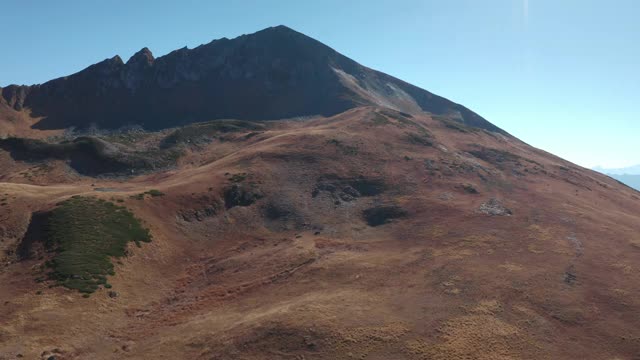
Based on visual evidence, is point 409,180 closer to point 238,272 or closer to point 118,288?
point 238,272

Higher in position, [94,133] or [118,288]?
[94,133]

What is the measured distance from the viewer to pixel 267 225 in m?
76.4

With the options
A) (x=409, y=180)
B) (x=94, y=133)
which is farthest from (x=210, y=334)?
(x=94, y=133)

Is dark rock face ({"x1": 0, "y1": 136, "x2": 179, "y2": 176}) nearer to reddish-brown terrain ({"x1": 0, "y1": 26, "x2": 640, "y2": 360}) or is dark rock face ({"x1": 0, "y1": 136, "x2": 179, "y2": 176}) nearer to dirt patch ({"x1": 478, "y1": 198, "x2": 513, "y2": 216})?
reddish-brown terrain ({"x1": 0, "y1": 26, "x2": 640, "y2": 360})

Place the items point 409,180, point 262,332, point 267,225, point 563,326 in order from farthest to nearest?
point 409,180, point 267,225, point 563,326, point 262,332

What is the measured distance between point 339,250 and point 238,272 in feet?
50.1

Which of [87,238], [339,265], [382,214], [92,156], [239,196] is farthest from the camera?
[92,156]

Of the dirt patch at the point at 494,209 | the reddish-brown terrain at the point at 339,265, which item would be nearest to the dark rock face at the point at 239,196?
the reddish-brown terrain at the point at 339,265

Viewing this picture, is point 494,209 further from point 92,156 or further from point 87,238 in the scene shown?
point 92,156

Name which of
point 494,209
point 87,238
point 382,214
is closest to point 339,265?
point 382,214

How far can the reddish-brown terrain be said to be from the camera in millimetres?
40750

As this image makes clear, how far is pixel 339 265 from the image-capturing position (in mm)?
58469

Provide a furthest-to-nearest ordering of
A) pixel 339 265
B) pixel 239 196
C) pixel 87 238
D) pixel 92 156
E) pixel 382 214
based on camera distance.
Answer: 1. pixel 92 156
2. pixel 239 196
3. pixel 382 214
4. pixel 87 238
5. pixel 339 265

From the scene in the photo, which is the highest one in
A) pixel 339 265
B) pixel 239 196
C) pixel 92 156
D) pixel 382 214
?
pixel 92 156
